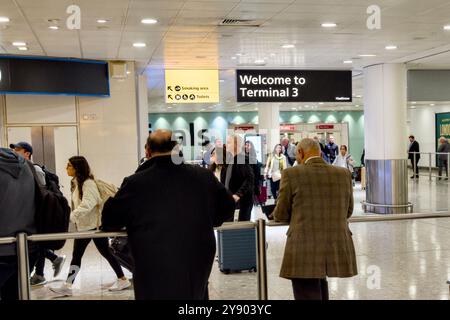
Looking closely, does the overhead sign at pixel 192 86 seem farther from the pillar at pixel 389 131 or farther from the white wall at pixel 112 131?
the pillar at pixel 389 131

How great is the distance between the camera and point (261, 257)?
4109mm

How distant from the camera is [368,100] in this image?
1316 centimetres

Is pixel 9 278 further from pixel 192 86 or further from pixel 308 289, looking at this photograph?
pixel 192 86

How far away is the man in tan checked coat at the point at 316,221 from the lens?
3.83m

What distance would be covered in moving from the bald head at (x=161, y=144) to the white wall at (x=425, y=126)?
26.5m

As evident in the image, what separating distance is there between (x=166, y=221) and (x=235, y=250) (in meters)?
4.09

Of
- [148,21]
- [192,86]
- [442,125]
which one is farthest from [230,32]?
[442,125]

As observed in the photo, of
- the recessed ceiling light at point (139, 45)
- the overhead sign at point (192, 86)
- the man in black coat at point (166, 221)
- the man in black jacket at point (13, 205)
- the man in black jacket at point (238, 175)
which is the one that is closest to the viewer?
the man in black coat at point (166, 221)

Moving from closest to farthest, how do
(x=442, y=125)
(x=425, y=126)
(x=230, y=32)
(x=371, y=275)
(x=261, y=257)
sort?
(x=261, y=257)
(x=371, y=275)
(x=230, y=32)
(x=442, y=125)
(x=425, y=126)

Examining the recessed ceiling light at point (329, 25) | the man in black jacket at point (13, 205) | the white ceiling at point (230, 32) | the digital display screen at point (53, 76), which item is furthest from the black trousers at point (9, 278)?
the digital display screen at point (53, 76)

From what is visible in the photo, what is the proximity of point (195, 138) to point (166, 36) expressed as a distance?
2747 centimetres

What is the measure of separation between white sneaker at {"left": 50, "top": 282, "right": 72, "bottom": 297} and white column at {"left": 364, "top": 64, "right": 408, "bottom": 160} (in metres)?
8.69

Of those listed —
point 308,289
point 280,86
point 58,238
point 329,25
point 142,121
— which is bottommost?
point 308,289

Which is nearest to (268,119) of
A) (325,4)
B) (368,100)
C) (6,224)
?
(368,100)
